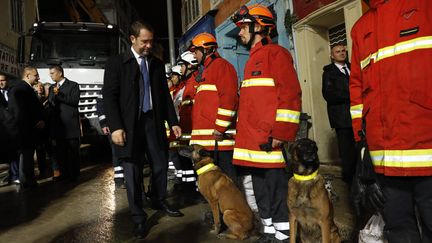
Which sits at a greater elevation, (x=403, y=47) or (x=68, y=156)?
(x=403, y=47)

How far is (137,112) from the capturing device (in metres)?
3.80

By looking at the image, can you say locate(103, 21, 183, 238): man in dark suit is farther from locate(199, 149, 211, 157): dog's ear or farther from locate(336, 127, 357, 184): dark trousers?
locate(336, 127, 357, 184): dark trousers

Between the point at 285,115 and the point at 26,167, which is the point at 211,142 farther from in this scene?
the point at 26,167

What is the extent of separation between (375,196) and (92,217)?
362 cm

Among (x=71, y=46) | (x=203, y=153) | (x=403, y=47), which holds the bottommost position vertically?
(x=203, y=153)

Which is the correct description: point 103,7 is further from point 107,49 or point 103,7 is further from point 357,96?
point 357,96

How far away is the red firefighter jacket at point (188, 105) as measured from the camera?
5.36m

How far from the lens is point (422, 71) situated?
193 cm

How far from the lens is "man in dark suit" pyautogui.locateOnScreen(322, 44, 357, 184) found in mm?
4895

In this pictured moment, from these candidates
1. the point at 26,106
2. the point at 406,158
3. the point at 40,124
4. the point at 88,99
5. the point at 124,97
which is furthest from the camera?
the point at 88,99

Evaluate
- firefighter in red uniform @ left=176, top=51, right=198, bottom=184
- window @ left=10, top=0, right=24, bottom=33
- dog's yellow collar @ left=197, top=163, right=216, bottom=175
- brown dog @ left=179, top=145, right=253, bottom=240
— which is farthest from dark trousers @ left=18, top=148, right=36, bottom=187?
window @ left=10, top=0, right=24, bottom=33

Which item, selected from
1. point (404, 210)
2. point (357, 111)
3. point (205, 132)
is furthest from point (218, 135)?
point (404, 210)

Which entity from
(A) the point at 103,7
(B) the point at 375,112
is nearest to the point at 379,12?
(B) the point at 375,112

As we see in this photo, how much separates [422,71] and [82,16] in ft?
40.6
